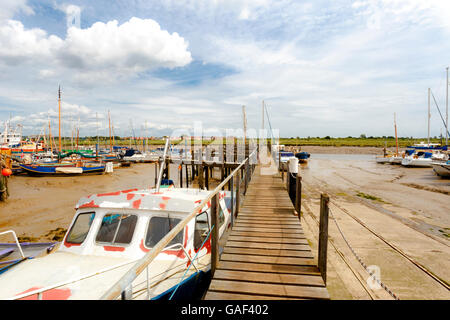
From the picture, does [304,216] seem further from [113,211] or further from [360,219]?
[113,211]

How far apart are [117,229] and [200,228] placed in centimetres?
166

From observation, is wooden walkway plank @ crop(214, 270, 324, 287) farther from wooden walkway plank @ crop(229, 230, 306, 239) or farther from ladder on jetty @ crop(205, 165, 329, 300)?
wooden walkway plank @ crop(229, 230, 306, 239)

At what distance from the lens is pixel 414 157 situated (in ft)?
116

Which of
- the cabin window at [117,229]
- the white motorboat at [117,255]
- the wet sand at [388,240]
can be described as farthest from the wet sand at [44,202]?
the wet sand at [388,240]

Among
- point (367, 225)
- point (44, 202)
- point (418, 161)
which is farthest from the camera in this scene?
point (418, 161)

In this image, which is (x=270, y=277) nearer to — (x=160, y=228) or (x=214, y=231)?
(x=214, y=231)

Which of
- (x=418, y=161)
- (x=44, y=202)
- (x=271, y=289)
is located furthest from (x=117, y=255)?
(x=418, y=161)

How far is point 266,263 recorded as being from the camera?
162 inches

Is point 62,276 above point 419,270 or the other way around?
above

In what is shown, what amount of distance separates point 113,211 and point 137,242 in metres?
0.82

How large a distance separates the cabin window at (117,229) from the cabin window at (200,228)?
4.05 ft

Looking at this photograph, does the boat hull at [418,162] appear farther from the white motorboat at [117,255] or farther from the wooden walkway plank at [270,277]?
the wooden walkway plank at [270,277]

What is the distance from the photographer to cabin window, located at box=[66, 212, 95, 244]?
4777 millimetres
